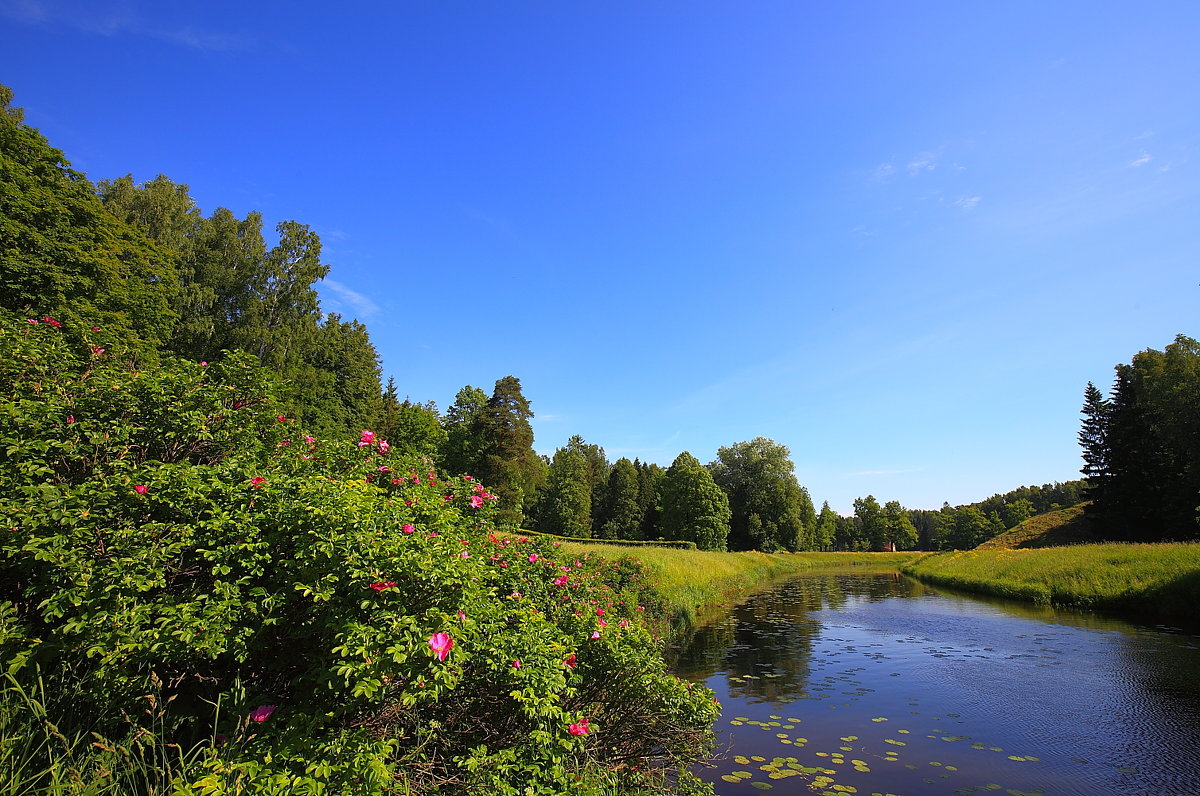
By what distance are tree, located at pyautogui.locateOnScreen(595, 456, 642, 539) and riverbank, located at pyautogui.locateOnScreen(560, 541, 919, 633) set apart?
2174 cm

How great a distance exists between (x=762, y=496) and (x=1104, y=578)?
46.7 m

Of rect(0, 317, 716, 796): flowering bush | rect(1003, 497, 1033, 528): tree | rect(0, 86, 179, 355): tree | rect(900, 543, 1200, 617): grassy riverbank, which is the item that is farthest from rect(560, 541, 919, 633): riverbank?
rect(1003, 497, 1033, 528): tree

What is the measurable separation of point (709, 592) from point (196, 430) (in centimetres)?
2431

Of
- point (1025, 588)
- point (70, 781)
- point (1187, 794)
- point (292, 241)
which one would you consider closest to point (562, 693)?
point (70, 781)

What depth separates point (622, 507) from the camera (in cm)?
7762

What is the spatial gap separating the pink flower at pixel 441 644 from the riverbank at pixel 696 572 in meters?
5.93

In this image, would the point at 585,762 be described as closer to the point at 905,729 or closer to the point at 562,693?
the point at 562,693

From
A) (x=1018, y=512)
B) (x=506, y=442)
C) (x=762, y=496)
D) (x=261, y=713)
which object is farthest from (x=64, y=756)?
(x=1018, y=512)

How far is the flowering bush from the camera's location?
3.28 metres

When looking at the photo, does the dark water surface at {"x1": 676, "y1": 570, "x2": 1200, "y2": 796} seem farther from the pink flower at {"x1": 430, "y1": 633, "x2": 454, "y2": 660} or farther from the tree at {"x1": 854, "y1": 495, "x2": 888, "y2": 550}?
the tree at {"x1": 854, "y1": 495, "x2": 888, "y2": 550}

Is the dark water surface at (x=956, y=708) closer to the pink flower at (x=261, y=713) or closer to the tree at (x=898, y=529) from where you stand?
the pink flower at (x=261, y=713)

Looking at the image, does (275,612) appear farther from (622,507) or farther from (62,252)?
(622,507)

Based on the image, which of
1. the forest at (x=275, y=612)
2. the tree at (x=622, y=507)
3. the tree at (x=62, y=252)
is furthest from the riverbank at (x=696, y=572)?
the tree at (x=622, y=507)

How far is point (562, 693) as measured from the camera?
5477 mm
